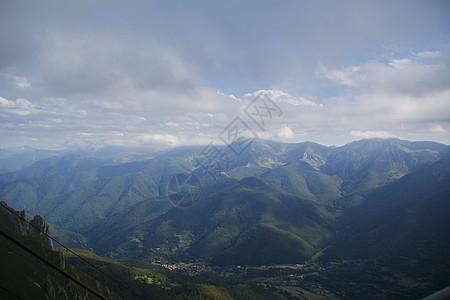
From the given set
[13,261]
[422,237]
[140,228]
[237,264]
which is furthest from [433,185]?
[13,261]

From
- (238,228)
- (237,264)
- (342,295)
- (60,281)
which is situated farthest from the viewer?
(238,228)

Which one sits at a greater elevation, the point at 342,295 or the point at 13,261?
the point at 13,261

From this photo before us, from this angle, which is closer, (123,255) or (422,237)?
(422,237)

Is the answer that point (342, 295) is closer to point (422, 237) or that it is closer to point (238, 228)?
point (422, 237)

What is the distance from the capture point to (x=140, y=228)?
188250 mm

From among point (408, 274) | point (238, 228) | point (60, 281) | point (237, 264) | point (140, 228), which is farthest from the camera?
point (140, 228)

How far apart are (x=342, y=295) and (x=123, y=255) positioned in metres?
127

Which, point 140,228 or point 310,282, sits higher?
point 310,282

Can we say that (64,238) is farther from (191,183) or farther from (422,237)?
(422,237)

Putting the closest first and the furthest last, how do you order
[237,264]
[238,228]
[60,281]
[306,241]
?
[60,281]
[237,264]
[306,241]
[238,228]

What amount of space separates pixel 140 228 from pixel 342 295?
149915 mm

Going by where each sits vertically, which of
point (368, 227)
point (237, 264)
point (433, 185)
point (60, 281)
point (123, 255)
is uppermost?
point (433, 185)

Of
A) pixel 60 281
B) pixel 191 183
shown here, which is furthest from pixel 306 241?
pixel 60 281

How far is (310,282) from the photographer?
98.4 m
